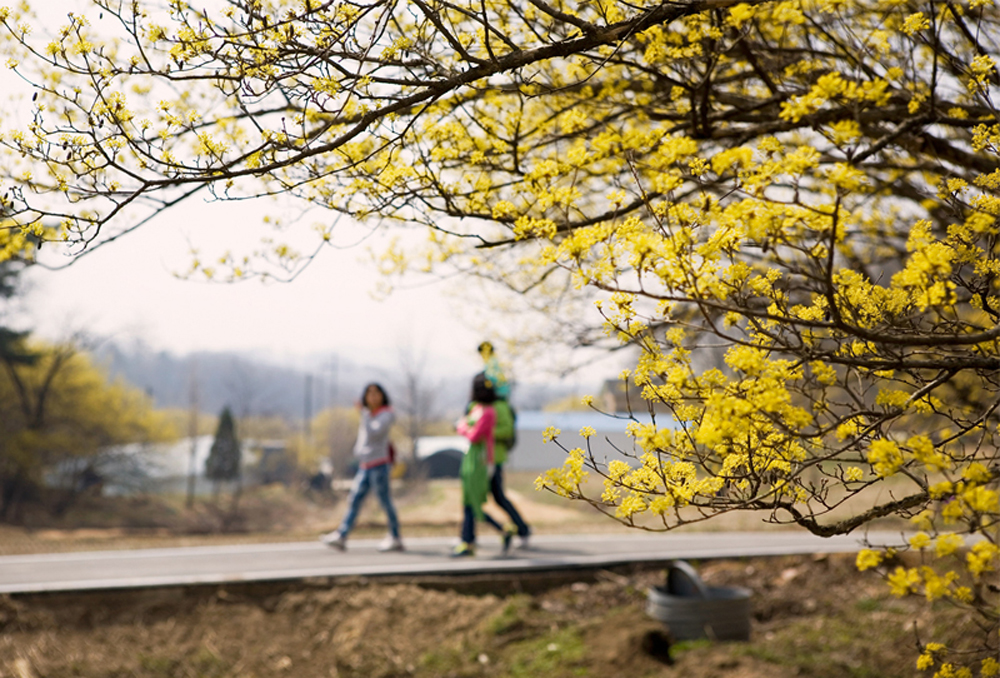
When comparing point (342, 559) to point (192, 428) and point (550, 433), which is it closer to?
point (550, 433)

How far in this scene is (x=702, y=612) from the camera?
520 cm

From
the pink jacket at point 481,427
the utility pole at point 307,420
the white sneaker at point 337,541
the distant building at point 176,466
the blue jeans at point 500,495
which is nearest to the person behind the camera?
the pink jacket at point 481,427

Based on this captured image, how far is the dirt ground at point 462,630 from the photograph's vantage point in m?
4.84

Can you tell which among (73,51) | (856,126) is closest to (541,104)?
(73,51)

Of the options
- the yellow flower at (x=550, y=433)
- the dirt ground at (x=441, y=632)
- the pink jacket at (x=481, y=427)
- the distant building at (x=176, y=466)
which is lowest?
the dirt ground at (x=441, y=632)

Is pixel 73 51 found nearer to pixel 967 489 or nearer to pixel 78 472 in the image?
pixel 967 489

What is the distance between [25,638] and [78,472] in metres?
16.7

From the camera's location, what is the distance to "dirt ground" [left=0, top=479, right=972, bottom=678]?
4.84 meters

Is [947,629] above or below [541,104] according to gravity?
below

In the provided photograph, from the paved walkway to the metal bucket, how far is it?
3.89 ft

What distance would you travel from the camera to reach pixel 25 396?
19.2 meters

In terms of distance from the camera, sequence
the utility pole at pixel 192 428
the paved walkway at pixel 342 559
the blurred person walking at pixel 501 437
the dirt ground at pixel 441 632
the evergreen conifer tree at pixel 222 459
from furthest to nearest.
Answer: the evergreen conifer tree at pixel 222 459 < the utility pole at pixel 192 428 < the blurred person walking at pixel 501 437 < the paved walkway at pixel 342 559 < the dirt ground at pixel 441 632

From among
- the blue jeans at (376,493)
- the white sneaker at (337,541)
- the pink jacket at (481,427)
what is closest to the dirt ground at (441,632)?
the pink jacket at (481,427)

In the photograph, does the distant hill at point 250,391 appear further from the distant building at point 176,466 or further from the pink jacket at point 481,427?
the pink jacket at point 481,427
